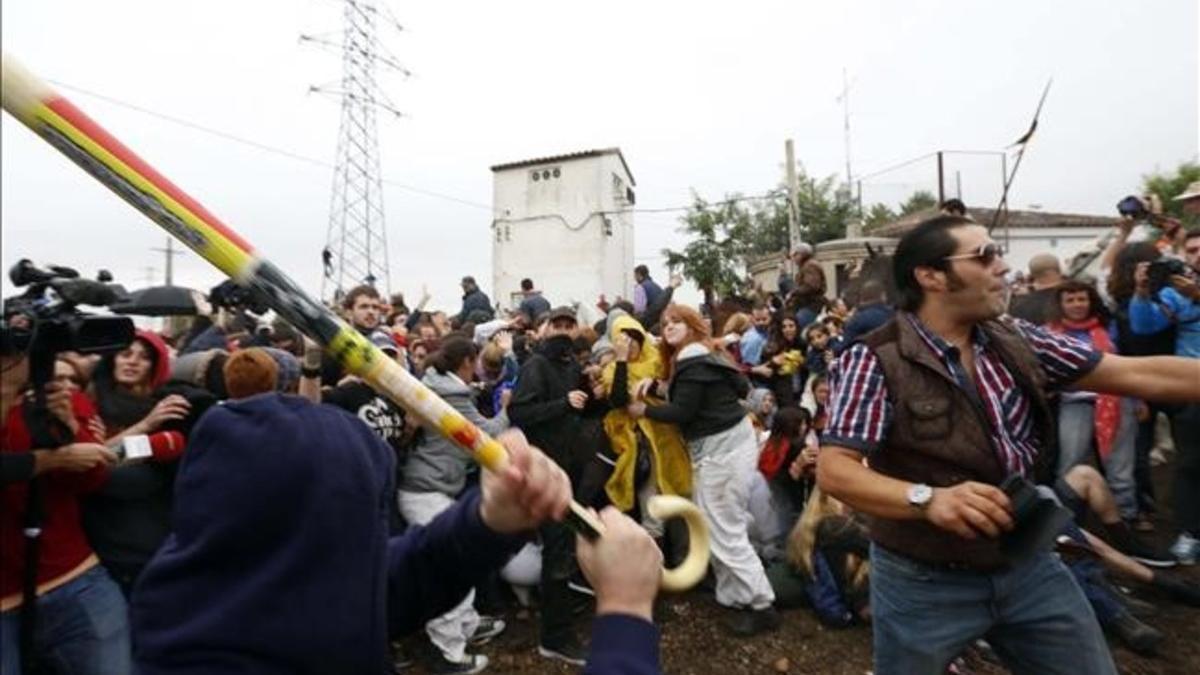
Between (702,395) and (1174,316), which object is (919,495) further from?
(1174,316)

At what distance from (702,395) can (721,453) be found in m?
0.42

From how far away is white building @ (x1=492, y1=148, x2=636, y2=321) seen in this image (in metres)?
30.4

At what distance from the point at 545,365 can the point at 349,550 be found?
146 inches

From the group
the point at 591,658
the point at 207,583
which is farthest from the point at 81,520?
the point at 591,658

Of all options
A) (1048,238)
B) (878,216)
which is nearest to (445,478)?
(878,216)

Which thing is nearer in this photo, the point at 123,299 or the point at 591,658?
the point at 591,658

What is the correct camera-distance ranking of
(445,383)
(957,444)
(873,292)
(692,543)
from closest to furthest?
(692,543) < (957,444) < (445,383) < (873,292)

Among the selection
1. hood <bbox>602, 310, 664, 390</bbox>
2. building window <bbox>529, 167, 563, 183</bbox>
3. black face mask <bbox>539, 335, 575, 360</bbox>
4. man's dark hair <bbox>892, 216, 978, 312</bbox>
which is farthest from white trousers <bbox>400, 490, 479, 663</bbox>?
building window <bbox>529, 167, 563, 183</bbox>

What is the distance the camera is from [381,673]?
1.33 m

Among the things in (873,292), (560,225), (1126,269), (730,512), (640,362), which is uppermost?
(560,225)

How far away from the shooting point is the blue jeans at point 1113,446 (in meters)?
5.23

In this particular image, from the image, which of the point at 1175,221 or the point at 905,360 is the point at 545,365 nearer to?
the point at 905,360

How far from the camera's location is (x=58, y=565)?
2623 mm

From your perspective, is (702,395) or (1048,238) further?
(1048,238)
